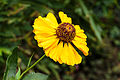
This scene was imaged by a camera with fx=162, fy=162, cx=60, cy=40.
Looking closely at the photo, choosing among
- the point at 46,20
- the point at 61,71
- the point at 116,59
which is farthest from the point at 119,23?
the point at 46,20

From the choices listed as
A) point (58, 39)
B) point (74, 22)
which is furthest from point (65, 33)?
point (74, 22)

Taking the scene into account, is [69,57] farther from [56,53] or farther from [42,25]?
[42,25]

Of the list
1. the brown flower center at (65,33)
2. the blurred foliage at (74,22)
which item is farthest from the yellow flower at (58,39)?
the blurred foliage at (74,22)

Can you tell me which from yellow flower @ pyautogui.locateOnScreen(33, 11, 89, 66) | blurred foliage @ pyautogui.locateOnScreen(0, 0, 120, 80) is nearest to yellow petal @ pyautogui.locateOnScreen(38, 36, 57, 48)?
yellow flower @ pyautogui.locateOnScreen(33, 11, 89, 66)

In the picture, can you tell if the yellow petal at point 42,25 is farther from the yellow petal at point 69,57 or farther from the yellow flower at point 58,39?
the yellow petal at point 69,57

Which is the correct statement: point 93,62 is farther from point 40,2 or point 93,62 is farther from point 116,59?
point 40,2

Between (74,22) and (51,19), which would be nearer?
(51,19)
